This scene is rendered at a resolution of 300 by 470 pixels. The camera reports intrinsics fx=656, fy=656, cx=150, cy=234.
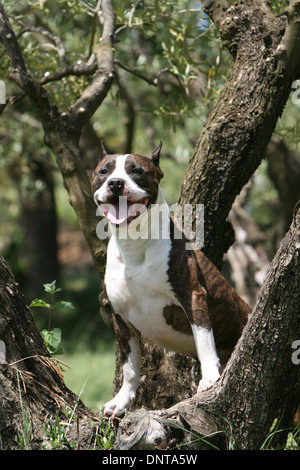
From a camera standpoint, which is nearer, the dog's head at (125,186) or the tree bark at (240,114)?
the dog's head at (125,186)

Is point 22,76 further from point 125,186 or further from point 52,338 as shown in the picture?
point 52,338

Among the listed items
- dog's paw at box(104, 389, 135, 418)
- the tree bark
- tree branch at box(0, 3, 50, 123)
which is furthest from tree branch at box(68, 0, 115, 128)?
dog's paw at box(104, 389, 135, 418)

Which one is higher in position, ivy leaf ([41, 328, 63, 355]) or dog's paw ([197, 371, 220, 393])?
dog's paw ([197, 371, 220, 393])

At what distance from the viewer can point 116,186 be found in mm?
3467

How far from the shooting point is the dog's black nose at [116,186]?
11.4 feet

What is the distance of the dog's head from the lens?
3488mm

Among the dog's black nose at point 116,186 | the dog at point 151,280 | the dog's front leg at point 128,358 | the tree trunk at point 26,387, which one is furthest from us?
the dog's front leg at point 128,358

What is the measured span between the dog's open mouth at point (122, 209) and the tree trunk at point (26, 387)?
0.66 m

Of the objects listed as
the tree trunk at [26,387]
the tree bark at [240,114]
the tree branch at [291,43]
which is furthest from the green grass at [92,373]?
the tree branch at [291,43]

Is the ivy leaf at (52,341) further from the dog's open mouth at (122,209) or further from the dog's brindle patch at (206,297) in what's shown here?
the dog's open mouth at (122,209)

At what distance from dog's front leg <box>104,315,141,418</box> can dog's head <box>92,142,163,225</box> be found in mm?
768

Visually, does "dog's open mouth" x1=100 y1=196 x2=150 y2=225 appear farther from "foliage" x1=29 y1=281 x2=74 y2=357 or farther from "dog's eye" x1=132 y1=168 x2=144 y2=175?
"foliage" x1=29 y1=281 x2=74 y2=357
